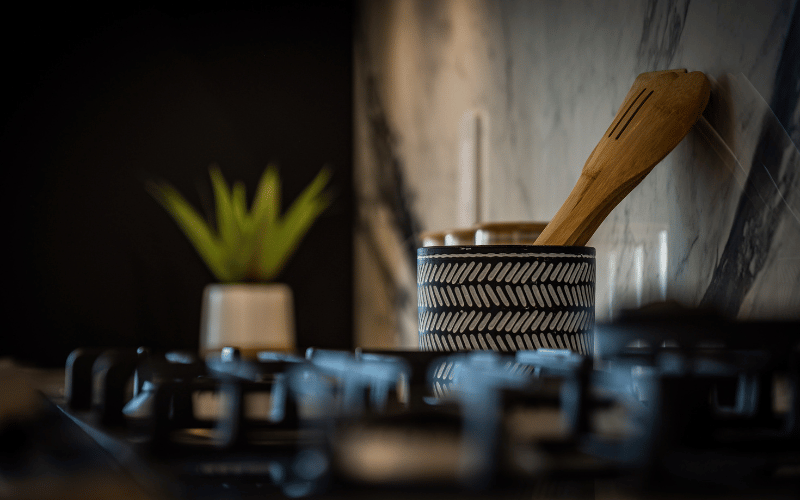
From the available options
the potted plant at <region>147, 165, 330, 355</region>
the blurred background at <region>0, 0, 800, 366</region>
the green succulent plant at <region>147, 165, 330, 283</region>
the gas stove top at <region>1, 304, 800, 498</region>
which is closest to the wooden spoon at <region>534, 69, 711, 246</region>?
the gas stove top at <region>1, 304, 800, 498</region>

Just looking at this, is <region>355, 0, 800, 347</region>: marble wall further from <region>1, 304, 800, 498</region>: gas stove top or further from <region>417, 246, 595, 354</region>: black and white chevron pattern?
<region>1, 304, 800, 498</region>: gas stove top

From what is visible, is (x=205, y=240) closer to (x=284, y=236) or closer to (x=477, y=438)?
(x=284, y=236)

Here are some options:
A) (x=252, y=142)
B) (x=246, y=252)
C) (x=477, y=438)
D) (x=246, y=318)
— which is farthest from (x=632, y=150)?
(x=252, y=142)

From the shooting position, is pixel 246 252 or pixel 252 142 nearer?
pixel 246 252

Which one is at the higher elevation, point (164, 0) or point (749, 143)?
point (164, 0)

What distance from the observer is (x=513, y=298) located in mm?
562

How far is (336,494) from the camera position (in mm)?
216

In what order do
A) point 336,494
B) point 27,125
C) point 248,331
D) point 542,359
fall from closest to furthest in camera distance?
point 336,494, point 542,359, point 248,331, point 27,125

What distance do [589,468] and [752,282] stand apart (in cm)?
42

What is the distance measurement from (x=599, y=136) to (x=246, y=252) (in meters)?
1.07

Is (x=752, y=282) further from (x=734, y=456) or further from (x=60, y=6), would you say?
(x=60, y=6)

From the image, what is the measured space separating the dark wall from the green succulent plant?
0.11m

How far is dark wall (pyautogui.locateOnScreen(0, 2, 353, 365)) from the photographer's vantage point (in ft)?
6.13

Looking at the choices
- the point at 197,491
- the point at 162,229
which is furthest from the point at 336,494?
the point at 162,229
